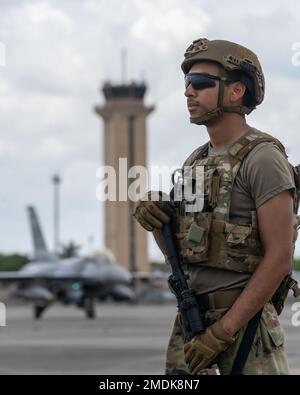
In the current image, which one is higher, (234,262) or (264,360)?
(234,262)

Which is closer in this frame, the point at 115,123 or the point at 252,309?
the point at 252,309

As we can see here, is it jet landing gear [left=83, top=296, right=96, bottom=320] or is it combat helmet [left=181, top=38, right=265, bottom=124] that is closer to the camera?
combat helmet [left=181, top=38, right=265, bottom=124]

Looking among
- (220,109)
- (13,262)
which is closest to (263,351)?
(220,109)

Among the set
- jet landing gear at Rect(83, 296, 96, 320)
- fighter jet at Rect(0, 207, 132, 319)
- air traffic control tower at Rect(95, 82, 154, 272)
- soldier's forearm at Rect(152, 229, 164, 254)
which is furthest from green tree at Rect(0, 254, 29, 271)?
soldier's forearm at Rect(152, 229, 164, 254)

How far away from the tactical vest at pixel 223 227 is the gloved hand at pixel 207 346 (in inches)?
9.9

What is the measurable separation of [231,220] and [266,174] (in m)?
0.24

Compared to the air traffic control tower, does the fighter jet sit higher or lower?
lower

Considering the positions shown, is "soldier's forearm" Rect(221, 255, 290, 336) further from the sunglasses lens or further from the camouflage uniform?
the sunglasses lens

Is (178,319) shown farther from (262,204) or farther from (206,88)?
(206,88)

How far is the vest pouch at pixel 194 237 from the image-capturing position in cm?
351

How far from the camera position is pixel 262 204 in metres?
3.38

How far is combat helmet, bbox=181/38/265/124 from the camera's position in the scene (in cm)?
358
